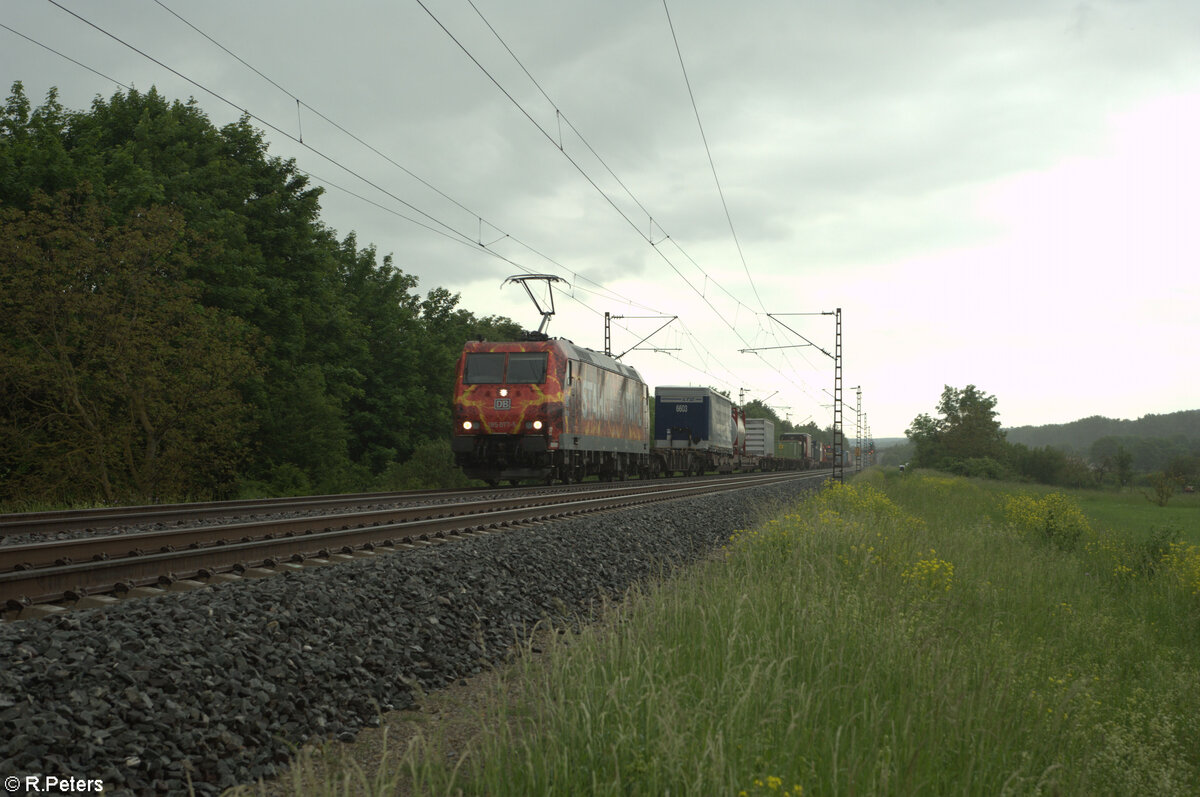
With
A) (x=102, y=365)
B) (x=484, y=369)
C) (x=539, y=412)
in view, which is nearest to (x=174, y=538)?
(x=102, y=365)

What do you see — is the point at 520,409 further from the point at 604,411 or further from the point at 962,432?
the point at 962,432

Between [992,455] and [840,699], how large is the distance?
108741 mm

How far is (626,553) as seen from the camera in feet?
36.2

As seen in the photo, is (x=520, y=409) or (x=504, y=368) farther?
(x=504, y=368)

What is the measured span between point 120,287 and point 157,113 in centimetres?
1870

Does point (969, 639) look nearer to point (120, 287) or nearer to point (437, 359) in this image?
point (120, 287)

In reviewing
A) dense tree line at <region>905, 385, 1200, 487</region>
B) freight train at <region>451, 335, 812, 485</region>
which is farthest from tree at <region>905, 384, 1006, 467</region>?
freight train at <region>451, 335, 812, 485</region>

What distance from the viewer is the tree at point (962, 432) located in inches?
4092

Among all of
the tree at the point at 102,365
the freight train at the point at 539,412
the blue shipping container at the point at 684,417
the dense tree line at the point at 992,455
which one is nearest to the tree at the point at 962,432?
the dense tree line at the point at 992,455

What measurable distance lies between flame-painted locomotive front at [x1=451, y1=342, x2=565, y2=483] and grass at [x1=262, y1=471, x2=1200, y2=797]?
43.6 ft

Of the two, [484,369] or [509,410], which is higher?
[484,369]

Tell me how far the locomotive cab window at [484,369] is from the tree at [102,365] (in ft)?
19.2

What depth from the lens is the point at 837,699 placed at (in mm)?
3992

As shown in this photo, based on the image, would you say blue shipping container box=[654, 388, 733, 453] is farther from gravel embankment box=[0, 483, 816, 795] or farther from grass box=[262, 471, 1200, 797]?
gravel embankment box=[0, 483, 816, 795]
